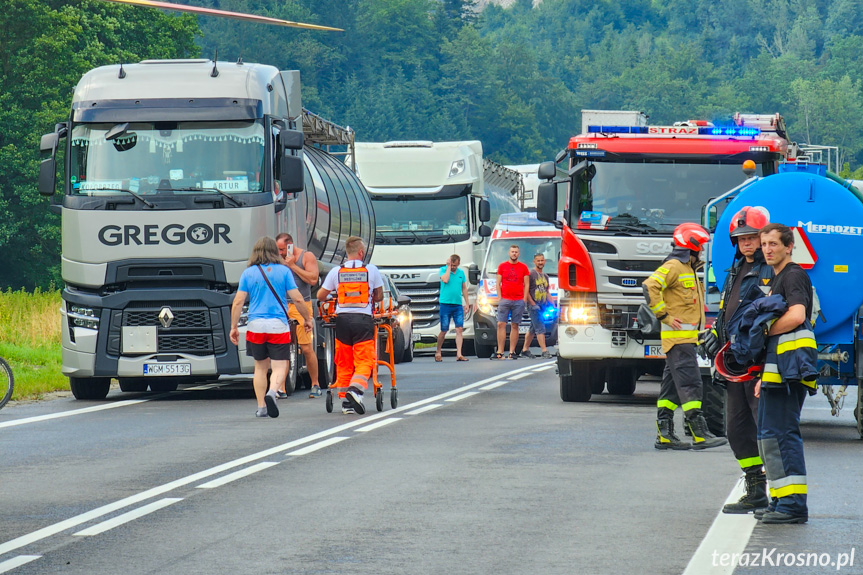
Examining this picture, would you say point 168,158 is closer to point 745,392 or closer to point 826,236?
point 826,236

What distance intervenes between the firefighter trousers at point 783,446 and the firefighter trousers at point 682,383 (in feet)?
12.8

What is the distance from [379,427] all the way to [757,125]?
7.64m

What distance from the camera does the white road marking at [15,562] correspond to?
736cm

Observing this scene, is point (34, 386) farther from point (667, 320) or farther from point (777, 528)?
point (777, 528)

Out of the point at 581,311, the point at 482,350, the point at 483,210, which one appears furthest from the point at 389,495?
the point at 482,350

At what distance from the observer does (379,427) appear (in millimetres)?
14500

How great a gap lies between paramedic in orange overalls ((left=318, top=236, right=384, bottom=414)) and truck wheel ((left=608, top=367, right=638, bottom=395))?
186 inches

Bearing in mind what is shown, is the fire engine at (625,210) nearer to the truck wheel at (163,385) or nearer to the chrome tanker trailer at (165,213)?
the chrome tanker trailer at (165,213)

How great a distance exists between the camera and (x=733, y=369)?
360 inches

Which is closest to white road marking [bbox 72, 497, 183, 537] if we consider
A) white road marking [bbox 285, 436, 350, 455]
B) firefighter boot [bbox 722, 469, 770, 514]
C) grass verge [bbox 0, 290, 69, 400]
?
white road marking [bbox 285, 436, 350, 455]

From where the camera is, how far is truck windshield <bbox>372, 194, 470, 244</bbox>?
3008 cm

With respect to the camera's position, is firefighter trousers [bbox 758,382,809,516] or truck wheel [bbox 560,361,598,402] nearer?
firefighter trousers [bbox 758,382,809,516]

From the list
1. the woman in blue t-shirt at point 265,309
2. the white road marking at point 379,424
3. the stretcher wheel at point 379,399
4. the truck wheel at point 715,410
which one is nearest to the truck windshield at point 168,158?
the woman in blue t-shirt at point 265,309

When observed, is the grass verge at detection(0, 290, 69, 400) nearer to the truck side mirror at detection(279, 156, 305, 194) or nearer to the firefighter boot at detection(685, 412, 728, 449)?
the truck side mirror at detection(279, 156, 305, 194)
